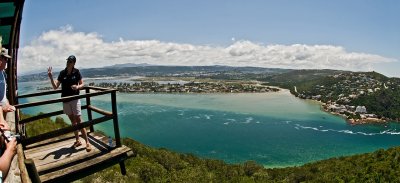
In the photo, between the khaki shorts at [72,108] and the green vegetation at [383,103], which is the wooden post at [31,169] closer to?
the khaki shorts at [72,108]

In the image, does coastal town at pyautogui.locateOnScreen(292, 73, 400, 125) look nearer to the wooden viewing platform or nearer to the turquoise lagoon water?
the turquoise lagoon water

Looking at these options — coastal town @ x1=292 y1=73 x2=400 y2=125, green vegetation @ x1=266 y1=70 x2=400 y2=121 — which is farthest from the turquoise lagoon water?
green vegetation @ x1=266 y1=70 x2=400 y2=121

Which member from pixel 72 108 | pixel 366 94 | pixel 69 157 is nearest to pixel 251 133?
pixel 366 94

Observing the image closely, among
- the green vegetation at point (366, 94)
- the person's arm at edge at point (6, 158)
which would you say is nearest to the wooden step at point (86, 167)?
the person's arm at edge at point (6, 158)

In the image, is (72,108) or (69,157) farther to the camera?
(72,108)

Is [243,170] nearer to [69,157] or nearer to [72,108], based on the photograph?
A: [72,108]

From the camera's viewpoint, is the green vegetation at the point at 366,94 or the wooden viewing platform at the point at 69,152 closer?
the wooden viewing platform at the point at 69,152
